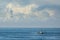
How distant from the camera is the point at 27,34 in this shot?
2023mm

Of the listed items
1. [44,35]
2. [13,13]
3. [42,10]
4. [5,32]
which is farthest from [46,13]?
[5,32]

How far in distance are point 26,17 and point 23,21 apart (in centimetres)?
9

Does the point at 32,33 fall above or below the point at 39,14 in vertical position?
below

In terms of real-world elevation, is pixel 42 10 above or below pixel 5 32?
above

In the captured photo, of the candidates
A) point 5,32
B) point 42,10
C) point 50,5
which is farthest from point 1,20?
point 50,5

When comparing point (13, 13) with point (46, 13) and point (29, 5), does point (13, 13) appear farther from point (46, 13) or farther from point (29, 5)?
point (46, 13)

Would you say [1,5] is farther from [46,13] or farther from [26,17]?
[46,13]

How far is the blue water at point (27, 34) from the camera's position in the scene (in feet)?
6.58

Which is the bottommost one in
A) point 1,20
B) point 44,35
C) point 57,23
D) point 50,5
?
point 44,35

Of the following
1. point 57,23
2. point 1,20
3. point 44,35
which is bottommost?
point 44,35

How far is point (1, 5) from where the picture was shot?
2.04m

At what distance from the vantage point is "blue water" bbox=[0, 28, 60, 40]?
2006mm

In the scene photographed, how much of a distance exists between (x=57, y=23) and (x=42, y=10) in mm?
346

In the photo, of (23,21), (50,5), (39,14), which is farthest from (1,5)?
(50,5)
